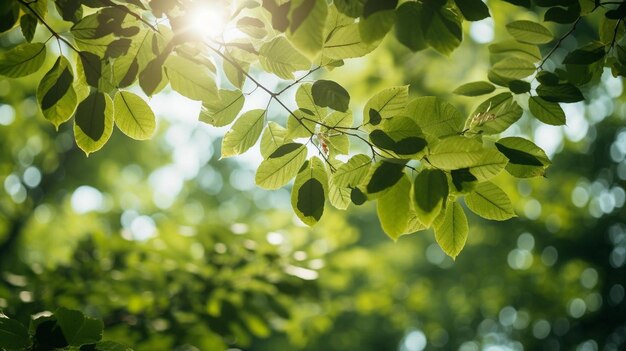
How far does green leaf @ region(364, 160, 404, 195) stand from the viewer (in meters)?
1.02

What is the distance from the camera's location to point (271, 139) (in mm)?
1311

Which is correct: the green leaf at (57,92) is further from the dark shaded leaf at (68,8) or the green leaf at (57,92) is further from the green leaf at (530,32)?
the green leaf at (530,32)

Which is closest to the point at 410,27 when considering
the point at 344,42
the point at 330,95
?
the point at 344,42

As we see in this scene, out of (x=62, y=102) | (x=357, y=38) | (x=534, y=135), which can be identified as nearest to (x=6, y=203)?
(x=62, y=102)

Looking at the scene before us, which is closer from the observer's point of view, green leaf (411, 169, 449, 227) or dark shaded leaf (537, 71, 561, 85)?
green leaf (411, 169, 449, 227)

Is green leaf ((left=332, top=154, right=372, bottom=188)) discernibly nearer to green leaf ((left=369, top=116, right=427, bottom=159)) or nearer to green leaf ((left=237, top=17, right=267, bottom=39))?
green leaf ((left=369, top=116, right=427, bottom=159))

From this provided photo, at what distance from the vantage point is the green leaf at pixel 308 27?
84cm

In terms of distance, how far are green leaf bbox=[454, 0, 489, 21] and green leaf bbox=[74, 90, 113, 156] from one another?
0.88 metres

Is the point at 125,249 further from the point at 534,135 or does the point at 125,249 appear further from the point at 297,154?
the point at 534,135

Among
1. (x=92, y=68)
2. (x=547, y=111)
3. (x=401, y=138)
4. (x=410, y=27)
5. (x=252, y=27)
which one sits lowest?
(x=547, y=111)

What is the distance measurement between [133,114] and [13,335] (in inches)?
24.5

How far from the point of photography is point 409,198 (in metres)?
1.04

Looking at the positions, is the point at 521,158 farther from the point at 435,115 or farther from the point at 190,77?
the point at 190,77

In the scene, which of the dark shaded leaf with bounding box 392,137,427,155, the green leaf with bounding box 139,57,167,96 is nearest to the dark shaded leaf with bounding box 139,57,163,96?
the green leaf with bounding box 139,57,167,96
